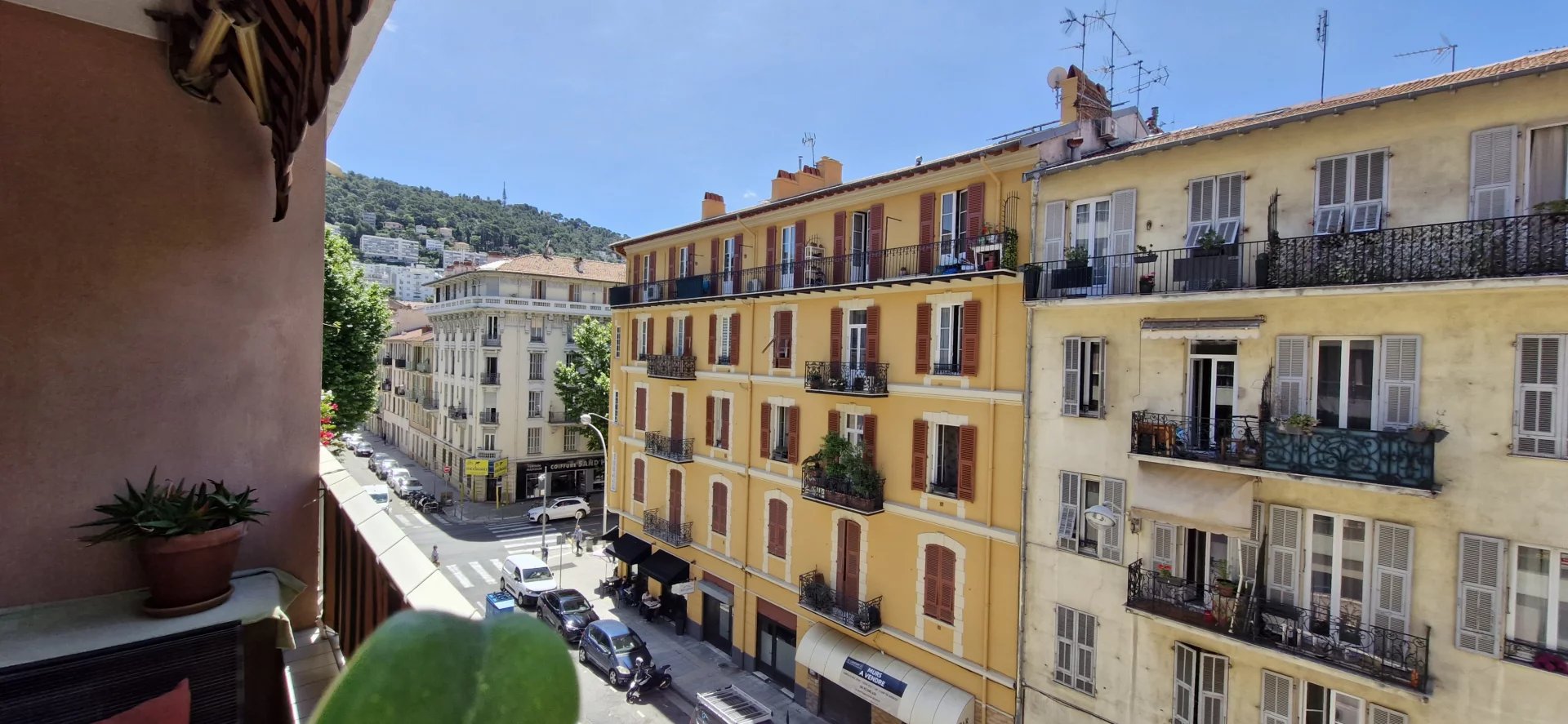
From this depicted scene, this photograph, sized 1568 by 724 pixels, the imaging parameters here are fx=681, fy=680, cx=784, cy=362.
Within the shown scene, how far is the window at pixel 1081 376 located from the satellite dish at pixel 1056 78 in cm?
611

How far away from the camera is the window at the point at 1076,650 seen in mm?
12219

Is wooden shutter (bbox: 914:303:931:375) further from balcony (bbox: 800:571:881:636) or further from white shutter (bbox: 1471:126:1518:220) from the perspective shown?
white shutter (bbox: 1471:126:1518:220)

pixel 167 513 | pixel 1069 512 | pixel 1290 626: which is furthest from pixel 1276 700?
pixel 167 513

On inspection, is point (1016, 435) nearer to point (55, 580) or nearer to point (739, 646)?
point (739, 646)

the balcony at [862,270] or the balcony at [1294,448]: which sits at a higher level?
the balcony at [862,270]

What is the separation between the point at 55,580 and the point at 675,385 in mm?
18704

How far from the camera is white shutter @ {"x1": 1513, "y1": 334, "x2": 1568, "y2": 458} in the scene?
8.47 m

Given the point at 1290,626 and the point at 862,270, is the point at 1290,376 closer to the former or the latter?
the point at 1290,626

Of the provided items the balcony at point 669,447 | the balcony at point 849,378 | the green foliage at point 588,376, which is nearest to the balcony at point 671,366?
the balcony at point 669,447

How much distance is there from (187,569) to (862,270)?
14480 millimetres

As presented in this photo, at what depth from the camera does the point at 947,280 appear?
14.3 m

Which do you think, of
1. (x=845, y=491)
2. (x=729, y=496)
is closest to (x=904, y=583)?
(x=845, y=491)

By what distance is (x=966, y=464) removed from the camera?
553 inches

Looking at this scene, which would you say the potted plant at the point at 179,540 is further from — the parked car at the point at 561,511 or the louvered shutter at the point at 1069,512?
the parked car at the point at 561,511
